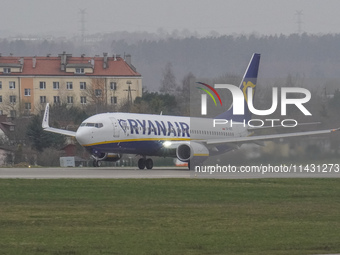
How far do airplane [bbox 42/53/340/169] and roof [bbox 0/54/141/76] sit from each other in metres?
77.7

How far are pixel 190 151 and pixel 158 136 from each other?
2.47 m

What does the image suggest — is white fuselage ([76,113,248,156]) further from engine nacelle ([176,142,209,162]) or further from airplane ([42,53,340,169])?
engine nacelle ([176,142,209,162])

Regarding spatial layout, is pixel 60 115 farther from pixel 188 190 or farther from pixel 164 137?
pixel 188 190

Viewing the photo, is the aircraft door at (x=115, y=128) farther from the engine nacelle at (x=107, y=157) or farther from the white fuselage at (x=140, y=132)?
the engine nacelle at (x=107, y=157)

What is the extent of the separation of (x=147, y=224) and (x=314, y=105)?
23.2m

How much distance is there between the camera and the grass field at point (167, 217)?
21562 mm

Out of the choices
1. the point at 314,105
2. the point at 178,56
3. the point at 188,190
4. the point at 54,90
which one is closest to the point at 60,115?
the point at 178,56

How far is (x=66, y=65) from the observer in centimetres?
13750

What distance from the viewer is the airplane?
52844 millimetres

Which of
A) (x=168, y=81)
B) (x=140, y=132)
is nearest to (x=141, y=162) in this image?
(x=140, y=132)

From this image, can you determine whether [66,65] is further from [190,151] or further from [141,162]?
[190,151]

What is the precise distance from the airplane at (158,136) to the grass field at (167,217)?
12.4 meters

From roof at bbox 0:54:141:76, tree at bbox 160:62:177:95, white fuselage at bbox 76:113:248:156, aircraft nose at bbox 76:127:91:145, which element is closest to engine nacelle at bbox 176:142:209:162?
white fuselage at bbox 76:113:248:156

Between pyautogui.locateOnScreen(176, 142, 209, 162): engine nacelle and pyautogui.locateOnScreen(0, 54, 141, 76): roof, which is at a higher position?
pyautogui.locateOnScreen(0, 54, 141, 76): roof
